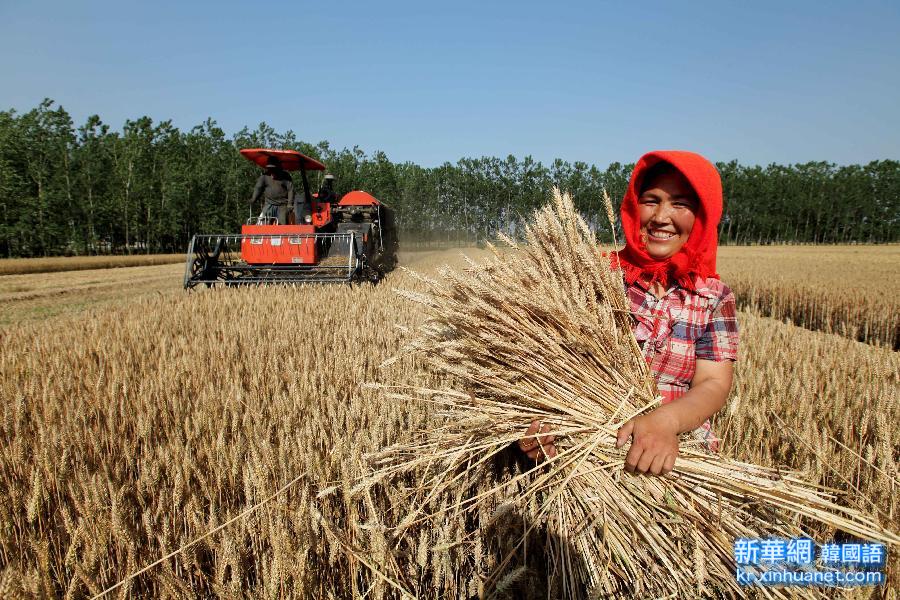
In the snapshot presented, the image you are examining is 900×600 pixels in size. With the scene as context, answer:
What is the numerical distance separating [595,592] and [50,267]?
24197mm

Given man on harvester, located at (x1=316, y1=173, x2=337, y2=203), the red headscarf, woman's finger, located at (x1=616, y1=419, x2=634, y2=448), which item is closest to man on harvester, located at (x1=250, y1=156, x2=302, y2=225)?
man on harvester, located at (x1=316, y1=173, x2=337, y2=203)

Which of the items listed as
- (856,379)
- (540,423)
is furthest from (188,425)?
(856,379)

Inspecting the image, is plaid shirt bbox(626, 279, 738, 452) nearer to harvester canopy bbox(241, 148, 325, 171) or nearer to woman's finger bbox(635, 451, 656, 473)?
woman's finger bbox(635, 451, 656, 473)

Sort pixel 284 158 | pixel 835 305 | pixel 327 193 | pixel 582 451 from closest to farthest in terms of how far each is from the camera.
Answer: pixel 582 451 → pixel 835 305 → pixel 284 158 → pixel 327 193

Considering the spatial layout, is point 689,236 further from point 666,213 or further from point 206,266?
point 206,266

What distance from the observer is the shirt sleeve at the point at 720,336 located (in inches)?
58.2

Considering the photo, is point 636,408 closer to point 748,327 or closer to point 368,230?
point 748,327

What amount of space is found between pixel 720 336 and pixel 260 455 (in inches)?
75.3

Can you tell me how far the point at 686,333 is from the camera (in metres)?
1.54

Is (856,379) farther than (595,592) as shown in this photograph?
Yes

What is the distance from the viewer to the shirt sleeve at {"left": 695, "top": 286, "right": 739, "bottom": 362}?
1.48 meters

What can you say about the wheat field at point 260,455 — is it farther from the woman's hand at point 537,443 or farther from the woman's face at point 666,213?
the woman's face at point 666,213

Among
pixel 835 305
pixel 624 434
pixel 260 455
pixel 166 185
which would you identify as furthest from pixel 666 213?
pixel 166 185

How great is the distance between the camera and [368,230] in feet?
31.3
